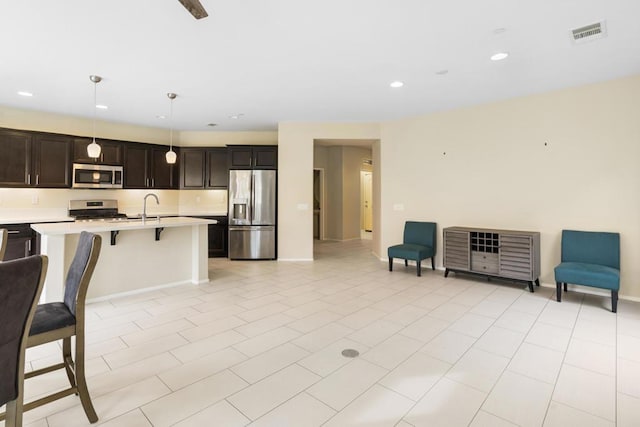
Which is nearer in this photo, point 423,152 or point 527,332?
point 527,332

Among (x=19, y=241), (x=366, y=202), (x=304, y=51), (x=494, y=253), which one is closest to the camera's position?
(x=304, y=51)

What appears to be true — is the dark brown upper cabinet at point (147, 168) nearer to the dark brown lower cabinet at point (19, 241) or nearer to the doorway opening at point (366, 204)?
the dark brown lower cabinet at point (19, 241)

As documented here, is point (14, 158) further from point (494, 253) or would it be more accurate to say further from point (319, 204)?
point (494, 253)

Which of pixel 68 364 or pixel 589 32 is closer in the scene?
pixel 68 364

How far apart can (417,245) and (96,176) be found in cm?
580

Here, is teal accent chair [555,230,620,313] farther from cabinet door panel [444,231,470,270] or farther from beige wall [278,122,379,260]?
beige wall [278,122,379,260]

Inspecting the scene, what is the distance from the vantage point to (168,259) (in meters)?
4.48

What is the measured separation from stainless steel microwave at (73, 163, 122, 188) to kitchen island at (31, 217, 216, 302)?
6.88 ft

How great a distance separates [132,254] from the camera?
13.6 ft

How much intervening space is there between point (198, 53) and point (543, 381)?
4114 mm

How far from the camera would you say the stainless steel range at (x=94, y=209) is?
5734 millimetres

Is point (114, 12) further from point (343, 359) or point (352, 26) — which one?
point (343, 359)

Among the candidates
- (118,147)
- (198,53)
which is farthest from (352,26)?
(118,147)

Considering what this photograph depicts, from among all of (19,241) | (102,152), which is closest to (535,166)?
(102,152)
